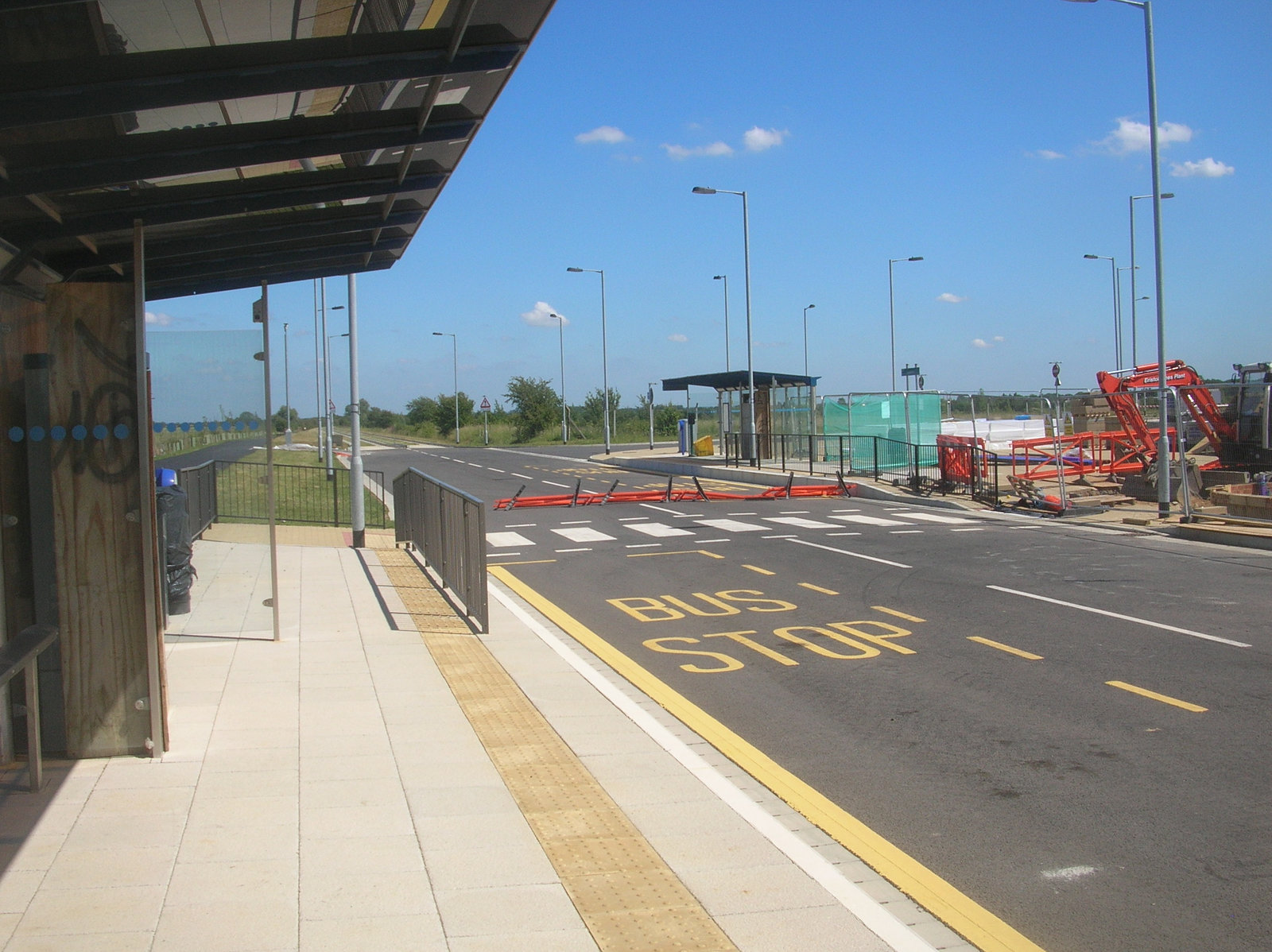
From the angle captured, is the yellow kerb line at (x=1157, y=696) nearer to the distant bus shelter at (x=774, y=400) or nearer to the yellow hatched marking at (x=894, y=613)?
the yellow hatched marking at (x=894, y=613)

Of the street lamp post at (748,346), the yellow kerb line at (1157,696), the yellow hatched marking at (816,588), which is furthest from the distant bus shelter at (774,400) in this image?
the yellow kerb line at (1157,696)

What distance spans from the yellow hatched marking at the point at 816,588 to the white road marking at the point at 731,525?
544 centimetres

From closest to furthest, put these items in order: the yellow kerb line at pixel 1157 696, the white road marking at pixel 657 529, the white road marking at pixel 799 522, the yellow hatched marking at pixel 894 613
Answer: the yellow kerb line at pixel 1157 696
the yellow hatched marking at pixel 894 613
the white road marking at pixel 657 529
the white road marking at pixel 799 522

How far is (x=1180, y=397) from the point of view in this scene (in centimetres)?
2039

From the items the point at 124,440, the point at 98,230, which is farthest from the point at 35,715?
the point at 98,230

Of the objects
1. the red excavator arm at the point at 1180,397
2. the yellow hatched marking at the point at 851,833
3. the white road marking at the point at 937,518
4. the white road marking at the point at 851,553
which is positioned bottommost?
the yellow hatched marking at the point at 851,833

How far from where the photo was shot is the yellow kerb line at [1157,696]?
6996 mm

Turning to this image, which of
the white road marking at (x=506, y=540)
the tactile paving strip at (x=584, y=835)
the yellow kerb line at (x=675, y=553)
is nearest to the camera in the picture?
the tactile paving strip at (x=584, y=835)

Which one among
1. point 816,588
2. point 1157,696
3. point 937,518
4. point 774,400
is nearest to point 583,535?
point 816,588

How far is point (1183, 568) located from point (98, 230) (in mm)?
12551

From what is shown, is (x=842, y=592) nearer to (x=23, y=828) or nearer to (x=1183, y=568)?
(x=1183, y=568)

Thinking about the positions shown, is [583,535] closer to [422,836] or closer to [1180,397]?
[1180,397]

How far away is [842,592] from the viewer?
38.4ft

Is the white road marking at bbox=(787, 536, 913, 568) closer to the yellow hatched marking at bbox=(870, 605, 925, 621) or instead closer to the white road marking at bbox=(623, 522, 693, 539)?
the white road marking at bbox=(623, 522, 693, 539)
